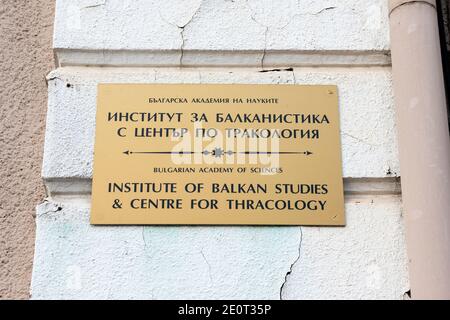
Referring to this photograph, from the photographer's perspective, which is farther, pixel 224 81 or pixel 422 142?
pixel 224 81

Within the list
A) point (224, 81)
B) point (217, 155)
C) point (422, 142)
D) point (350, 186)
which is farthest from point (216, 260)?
point (422, 142)

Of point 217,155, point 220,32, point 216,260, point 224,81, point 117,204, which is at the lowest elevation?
point 216,260

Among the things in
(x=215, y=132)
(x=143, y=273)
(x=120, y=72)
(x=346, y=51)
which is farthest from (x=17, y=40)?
(x=346, y=51)

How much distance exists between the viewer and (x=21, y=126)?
261 centimetres

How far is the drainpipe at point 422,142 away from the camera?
231 centimetres

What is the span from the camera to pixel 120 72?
2.61m

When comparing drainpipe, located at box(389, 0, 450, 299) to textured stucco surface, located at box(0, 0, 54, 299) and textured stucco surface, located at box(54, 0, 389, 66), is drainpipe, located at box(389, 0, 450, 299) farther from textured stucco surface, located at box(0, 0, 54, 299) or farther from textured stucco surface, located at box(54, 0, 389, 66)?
textured stucco surface, located at box(0, 0, 54, 299)

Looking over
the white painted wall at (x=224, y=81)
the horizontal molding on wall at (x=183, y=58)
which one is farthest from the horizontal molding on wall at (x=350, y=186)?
the horizontal molding on wall at (x=183, y=58)

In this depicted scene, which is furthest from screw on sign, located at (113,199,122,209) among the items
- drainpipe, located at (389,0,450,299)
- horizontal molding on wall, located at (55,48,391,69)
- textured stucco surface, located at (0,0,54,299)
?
drainpipe, located at (389,0,450,299)

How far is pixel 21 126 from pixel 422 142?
51.2 inches

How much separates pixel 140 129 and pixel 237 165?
33cm

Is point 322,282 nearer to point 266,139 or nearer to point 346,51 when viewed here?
point 266,139

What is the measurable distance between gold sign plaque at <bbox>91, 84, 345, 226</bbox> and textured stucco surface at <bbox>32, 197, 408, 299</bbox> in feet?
0.16

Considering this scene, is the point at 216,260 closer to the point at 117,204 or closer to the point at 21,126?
the point at 117,204
